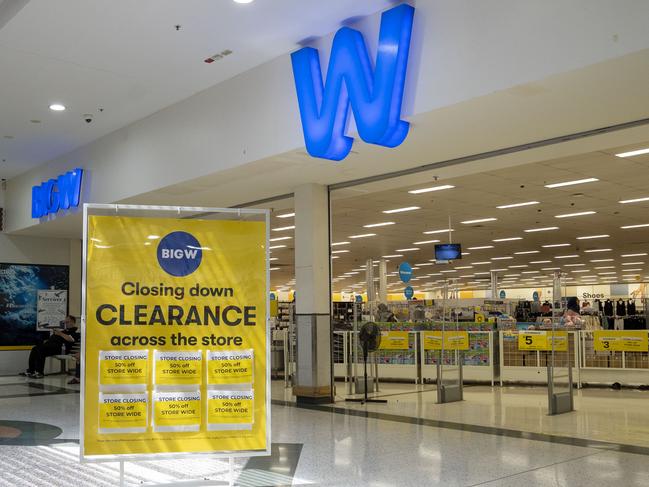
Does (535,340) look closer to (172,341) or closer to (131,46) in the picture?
(131,46)

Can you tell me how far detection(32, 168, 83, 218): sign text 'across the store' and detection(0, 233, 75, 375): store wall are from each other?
2081 mm

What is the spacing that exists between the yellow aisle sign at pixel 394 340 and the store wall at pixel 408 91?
3681mm

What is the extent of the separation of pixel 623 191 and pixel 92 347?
1133cm

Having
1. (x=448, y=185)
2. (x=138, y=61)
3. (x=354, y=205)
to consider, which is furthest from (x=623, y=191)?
(x=138, y=61)

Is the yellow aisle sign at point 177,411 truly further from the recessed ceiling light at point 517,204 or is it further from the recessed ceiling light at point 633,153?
the recessed ceiling light at point 517,204

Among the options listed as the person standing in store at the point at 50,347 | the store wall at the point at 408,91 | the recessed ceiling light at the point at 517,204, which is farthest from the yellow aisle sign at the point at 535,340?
the person standing in store at the point at 50,347

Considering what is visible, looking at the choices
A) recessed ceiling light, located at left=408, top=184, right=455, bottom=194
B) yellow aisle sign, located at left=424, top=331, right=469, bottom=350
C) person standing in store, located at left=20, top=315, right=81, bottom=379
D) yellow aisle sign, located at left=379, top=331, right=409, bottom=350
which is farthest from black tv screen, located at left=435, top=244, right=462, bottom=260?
person standing in store, located at left=20, top=315, right=81, bottom=379

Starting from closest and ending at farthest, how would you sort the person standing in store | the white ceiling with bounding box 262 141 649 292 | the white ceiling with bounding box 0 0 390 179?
the white ceiling with bounding box 0 0 390 179 → the white ceiling with bounding box 262 141 649 292 → the person standing in store

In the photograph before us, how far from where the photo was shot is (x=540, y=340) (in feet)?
34.6

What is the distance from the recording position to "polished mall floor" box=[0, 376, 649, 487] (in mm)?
5027

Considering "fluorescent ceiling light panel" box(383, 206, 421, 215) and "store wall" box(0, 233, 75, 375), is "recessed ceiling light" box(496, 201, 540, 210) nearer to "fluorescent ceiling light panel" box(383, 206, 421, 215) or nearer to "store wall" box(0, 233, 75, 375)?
"fluorescent ceiling light panel" box(383, 206, 421, 215)

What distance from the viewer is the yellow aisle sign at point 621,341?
10.7 metres

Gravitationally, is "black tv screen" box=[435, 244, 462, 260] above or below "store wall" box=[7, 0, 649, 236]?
below

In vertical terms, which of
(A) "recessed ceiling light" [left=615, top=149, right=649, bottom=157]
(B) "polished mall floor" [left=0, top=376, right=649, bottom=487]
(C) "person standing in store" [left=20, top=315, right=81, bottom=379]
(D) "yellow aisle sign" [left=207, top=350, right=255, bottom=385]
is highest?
(A) "recessed ceiling light" [left=615, top=149, right=649, bottom=157]
